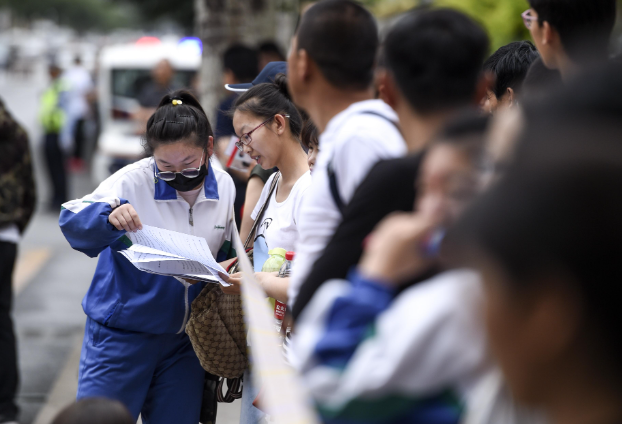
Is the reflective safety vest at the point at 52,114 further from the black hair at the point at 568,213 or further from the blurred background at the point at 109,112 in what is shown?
the black hair at the point at 568,213

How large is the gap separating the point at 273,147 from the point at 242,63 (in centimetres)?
318

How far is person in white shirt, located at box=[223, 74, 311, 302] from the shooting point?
9.16 ft

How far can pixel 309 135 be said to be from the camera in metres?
2.90

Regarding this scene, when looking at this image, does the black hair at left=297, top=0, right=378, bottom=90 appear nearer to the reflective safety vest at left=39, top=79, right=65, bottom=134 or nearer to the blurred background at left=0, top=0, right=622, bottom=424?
the blurred background at left=0, top=0, right=622, bottom=424

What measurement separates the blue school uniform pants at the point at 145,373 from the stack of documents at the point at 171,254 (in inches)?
15.1

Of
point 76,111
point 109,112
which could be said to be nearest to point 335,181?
point 109,112

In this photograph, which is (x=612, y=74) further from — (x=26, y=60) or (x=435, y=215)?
(x=26, y=60)

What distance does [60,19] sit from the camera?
94.2 m

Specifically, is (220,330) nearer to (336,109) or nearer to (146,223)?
(146,223)

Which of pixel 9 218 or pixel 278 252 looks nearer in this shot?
Result: pixel 278 252

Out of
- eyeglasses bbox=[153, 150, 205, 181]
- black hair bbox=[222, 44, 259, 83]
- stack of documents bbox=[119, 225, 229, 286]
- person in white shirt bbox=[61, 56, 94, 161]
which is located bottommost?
person in white shirt bbox=[61, 56, 94, 161]

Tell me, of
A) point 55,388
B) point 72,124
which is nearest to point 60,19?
point 72,124

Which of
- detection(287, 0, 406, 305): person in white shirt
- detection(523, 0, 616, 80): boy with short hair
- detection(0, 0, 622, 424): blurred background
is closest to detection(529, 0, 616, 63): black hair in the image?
detection(523, 0, 616, 80): boy with short hair

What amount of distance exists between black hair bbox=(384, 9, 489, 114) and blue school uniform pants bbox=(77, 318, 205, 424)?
73.6 inches
